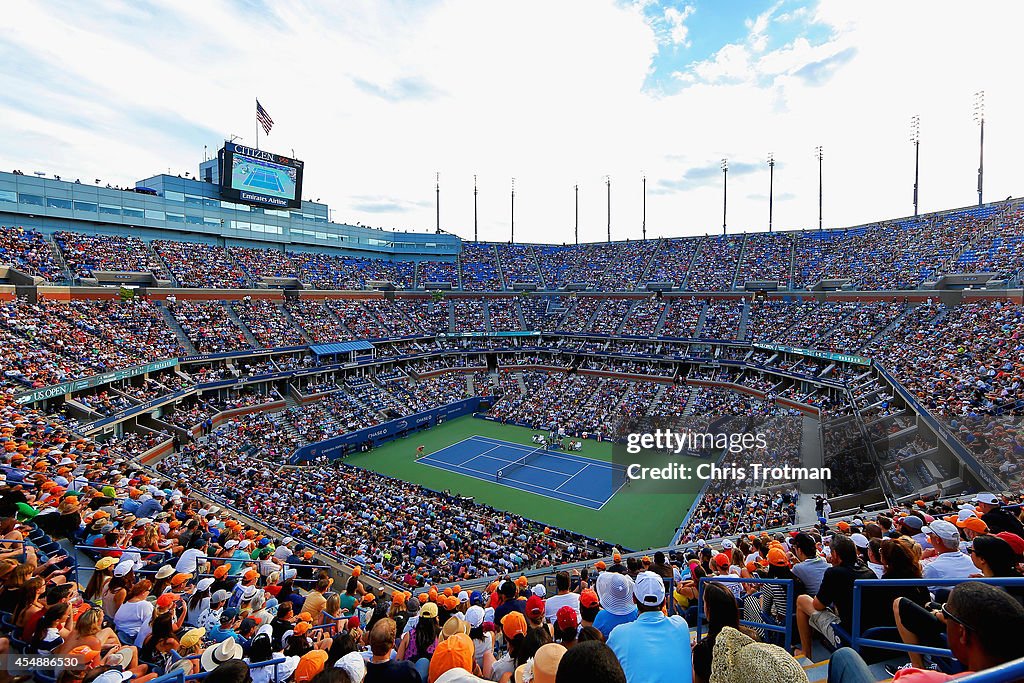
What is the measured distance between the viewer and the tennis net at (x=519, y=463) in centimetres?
3250

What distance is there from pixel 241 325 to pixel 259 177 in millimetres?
20732

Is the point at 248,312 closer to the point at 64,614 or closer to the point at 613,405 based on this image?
the point at 613,405

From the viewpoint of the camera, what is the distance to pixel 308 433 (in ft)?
113

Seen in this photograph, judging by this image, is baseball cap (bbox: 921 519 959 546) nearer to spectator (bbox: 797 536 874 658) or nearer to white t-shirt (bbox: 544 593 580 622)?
spectator (bbox: 797 536 874 658)

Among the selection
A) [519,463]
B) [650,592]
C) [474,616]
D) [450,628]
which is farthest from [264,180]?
[650,592]

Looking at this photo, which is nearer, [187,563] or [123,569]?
[123,569]

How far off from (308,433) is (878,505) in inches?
1283

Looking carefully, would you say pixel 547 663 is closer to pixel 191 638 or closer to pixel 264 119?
pixel 191 638

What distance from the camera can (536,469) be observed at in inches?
1319

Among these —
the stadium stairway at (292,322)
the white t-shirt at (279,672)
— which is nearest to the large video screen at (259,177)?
the stadium stairway at (292,322)

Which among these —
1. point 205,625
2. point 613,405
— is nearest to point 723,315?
point 613,405

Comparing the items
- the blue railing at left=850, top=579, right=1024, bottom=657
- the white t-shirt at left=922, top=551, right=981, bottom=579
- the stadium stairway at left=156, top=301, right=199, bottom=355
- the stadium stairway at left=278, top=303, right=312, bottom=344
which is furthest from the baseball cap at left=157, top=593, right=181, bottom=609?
the stadium stairway at left=278, top=303, right=312, bottom=344

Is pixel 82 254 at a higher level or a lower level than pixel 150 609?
higher

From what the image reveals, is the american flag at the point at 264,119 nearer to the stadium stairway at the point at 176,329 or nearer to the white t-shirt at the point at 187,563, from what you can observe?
the stadium stairway at the point at 176,329
